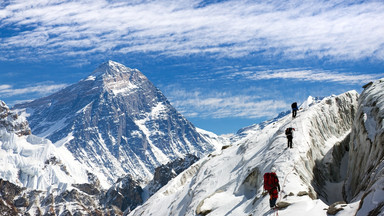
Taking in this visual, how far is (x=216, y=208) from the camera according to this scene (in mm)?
49312

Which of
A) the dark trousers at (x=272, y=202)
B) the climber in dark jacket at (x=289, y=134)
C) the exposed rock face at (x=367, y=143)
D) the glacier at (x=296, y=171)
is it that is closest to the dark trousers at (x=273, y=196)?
the dark trousers at (x=272, y=202)

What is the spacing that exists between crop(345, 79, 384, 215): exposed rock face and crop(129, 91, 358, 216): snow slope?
3451 millimetres

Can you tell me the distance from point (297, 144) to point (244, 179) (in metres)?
7.22

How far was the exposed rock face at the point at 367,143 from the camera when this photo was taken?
3894 cm

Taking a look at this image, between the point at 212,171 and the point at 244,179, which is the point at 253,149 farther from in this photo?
the point at 244,179

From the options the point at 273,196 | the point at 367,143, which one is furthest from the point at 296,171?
the point at 273,196

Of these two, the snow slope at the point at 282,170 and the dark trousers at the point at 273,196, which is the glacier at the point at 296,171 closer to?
the snow slope at the point at 282,170

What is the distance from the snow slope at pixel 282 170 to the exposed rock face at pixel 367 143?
345 cm

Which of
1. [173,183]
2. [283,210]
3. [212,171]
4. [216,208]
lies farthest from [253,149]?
[173,183]

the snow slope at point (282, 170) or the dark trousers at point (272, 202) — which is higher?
the dark trousers at point (272, 202)

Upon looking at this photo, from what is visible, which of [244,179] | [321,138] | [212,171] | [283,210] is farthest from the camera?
[212,171]

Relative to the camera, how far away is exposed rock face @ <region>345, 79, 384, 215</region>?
38938mm

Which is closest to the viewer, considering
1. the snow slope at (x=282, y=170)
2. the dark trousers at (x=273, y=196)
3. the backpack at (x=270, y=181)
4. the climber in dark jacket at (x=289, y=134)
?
the backpack at (x=270, y=181)

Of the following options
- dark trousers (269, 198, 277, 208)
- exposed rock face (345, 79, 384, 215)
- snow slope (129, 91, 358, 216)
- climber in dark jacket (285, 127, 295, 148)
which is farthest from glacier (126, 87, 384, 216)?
climber in dark jacket (285, 127, 295, 148)
